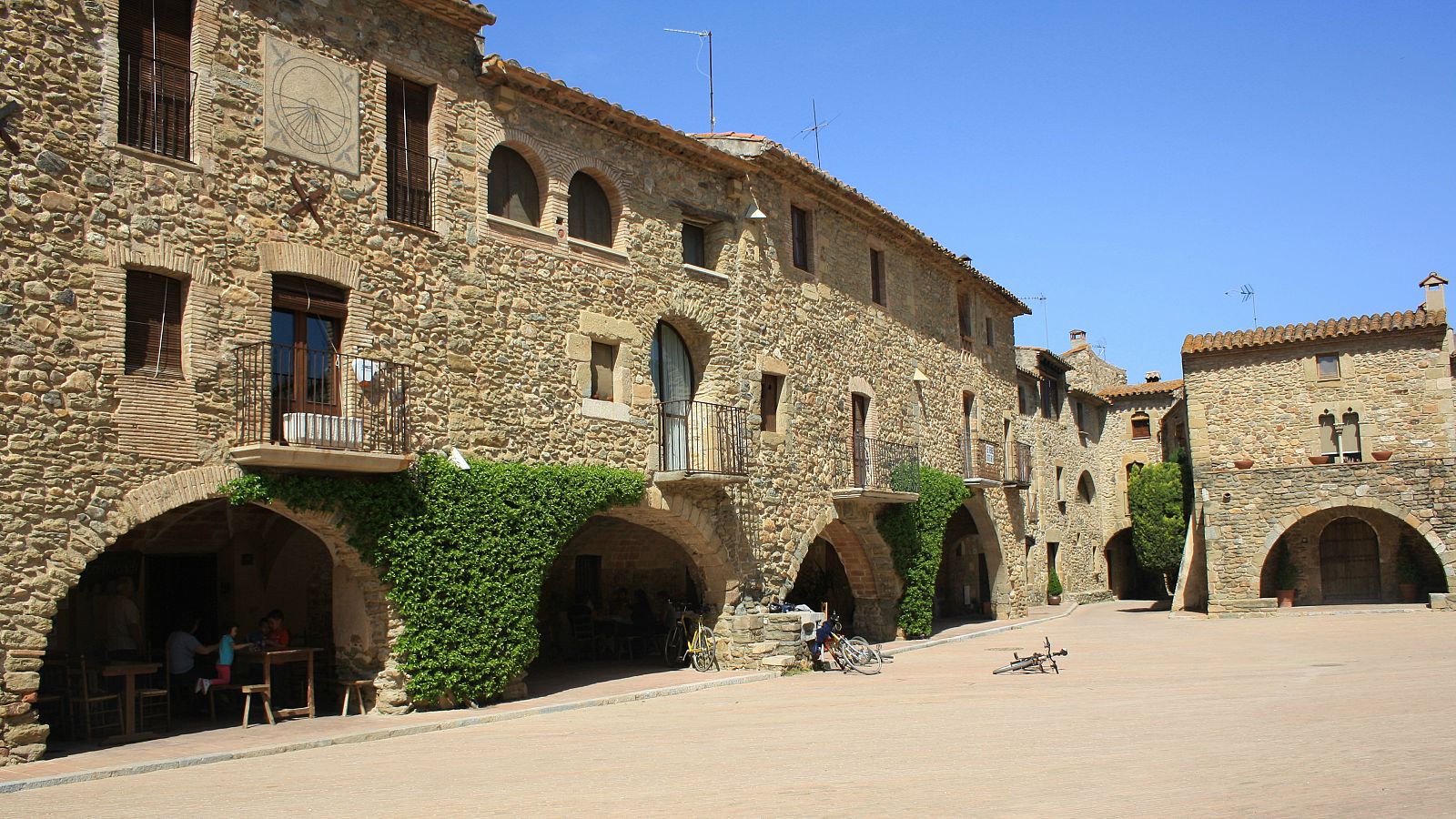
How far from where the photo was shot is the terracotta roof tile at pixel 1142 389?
40.2 meters

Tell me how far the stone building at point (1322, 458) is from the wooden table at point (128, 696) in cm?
2450

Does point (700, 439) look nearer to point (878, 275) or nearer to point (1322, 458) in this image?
point (878, 275)

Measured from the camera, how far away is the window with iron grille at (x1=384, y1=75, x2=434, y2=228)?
13.7 meters

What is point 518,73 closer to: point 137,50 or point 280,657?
point 137,50

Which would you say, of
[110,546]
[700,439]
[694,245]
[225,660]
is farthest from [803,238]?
[110,546]

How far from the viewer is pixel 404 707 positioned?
42.5ft

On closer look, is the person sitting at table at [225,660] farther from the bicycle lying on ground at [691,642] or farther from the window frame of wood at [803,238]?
the window frame of wood at [803,238]

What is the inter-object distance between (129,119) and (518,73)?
5.02 meters

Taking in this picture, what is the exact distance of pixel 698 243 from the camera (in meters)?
18.6

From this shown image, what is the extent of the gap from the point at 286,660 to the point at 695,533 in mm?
6318

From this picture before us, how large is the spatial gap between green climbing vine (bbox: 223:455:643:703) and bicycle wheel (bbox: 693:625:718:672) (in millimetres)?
3665

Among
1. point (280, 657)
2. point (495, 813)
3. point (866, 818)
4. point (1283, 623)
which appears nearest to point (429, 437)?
point (280, 657)

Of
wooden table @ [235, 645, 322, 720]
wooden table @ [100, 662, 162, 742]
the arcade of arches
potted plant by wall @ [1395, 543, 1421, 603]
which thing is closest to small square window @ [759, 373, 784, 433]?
wooden table @ [235, 645, 322, 720]

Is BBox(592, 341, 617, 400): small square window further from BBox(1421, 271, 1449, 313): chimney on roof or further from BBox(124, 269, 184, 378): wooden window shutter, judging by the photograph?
BBox(1421, 271, 1449, 313): chimney on roof
